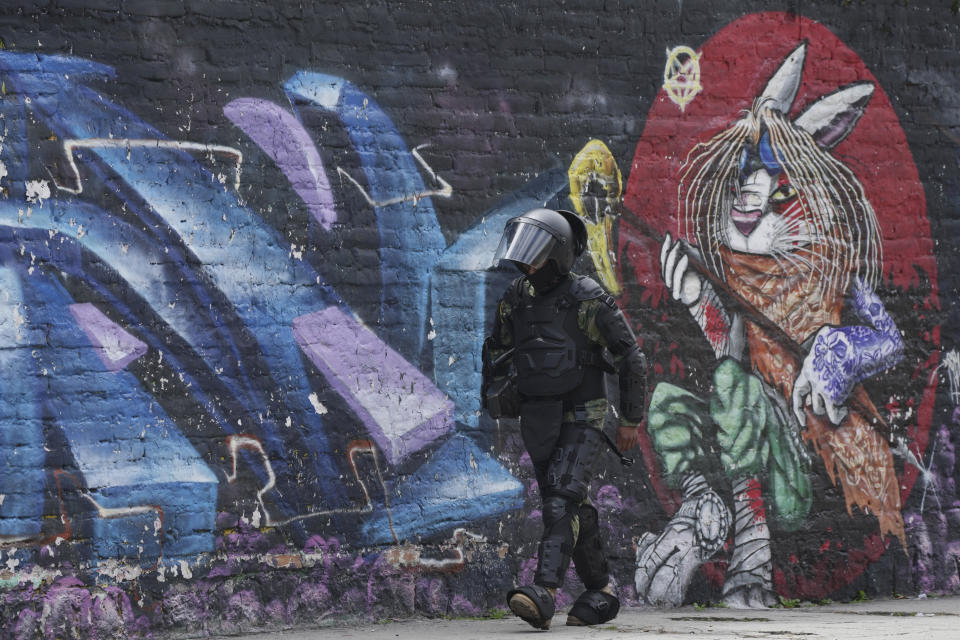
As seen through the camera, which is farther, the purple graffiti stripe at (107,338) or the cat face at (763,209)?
the cat face at (763,209)

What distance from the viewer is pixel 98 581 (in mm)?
6125

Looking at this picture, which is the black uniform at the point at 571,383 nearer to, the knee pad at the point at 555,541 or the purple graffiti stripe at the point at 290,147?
the knee pad at the point at 555,541

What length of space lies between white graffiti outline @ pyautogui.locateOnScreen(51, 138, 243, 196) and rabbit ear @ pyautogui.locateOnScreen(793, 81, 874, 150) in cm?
337

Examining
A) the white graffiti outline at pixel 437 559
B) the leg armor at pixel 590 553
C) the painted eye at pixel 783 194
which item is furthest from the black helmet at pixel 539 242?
the painted eye at pixel 783 194

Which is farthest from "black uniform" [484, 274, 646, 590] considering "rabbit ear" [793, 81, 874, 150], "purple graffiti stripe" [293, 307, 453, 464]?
"rabbit ear" [793, 81, 874, 150]

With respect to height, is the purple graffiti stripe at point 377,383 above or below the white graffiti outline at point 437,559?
above

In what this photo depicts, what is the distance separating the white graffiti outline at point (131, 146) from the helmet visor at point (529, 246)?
4.77 feet

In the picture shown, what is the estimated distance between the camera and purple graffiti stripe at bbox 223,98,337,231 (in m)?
6.60

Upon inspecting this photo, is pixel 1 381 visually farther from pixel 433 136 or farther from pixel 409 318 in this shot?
pixel 433 136

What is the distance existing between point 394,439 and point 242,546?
95cm

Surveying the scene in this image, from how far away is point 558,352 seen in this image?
616cm

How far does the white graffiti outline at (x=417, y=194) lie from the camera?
683 centimetres

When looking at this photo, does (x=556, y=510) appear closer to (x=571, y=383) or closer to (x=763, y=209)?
(x=571, y=383)

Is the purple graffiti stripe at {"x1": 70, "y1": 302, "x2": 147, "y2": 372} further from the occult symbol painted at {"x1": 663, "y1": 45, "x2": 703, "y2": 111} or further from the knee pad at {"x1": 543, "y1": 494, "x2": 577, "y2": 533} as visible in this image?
the occult symbol painted at {"x1": 663, "y1": 45, "x2": 703, "y2": 111}
